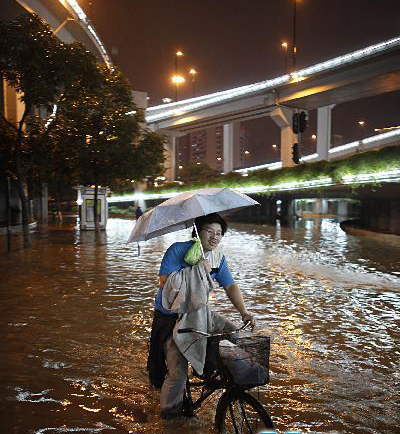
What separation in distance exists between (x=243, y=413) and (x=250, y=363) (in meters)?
0.37

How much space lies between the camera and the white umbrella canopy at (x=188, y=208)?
3.73 m

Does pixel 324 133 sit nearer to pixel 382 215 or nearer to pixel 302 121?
pixel 382 215

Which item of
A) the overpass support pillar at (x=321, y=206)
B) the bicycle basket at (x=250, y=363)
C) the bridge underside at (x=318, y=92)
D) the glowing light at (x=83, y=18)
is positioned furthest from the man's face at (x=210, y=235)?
the overpass support pillar at (x=321, y=206)

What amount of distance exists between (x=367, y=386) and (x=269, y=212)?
45.4 meters

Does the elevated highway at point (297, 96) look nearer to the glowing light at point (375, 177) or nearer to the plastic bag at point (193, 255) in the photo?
the glowing light at point (375, 177)

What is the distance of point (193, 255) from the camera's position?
3.68 meters

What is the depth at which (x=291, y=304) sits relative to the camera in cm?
909

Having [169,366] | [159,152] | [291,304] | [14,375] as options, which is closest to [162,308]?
[169,366]

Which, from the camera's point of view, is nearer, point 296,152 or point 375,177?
point 296,152

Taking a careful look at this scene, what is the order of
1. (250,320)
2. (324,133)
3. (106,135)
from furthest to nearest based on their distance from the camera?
(324,133) < (106,135) < (250,320)

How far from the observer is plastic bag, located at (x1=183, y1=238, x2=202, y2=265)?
145 inches

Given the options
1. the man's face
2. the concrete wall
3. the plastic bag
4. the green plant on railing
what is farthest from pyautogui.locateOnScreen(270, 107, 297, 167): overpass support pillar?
A: the plastic bag

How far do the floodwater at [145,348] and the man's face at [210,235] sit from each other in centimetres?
154

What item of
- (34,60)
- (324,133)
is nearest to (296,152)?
(34,60)
